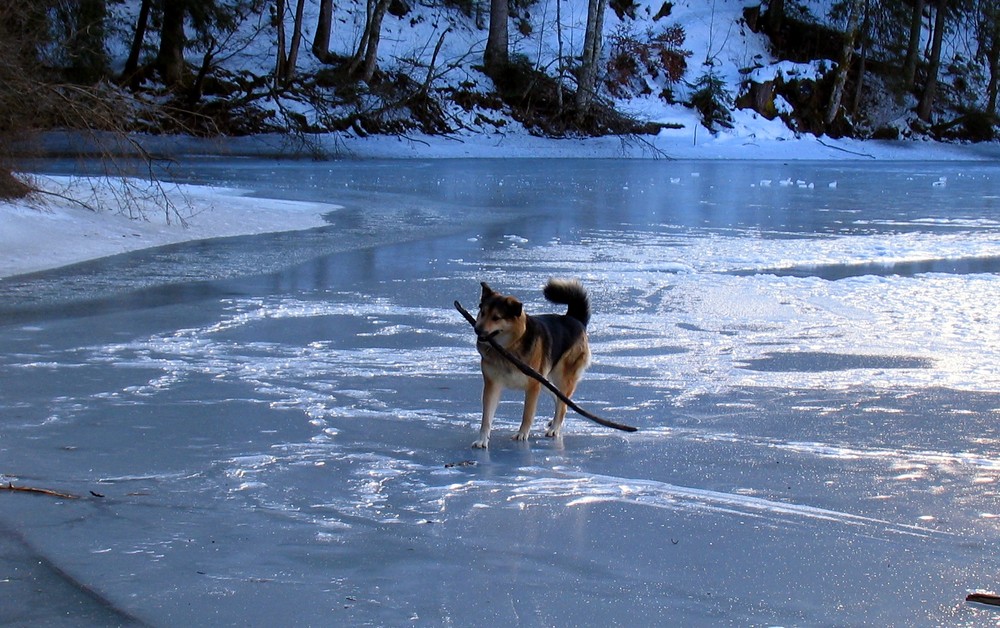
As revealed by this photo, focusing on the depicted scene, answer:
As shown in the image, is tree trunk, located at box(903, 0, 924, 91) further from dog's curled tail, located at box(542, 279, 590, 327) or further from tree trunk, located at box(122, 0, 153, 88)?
dog's curled tail, located at box(542, 279, 590, 327)

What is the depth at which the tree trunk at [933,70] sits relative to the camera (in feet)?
139

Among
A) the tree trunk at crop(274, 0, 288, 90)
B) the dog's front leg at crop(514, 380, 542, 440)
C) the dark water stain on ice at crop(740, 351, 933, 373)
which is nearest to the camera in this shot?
the dog's front leg at crop(514, 380, 542, 440)

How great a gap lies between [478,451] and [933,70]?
41921 mm

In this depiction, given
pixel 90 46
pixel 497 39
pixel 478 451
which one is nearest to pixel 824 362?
pixel 478 451

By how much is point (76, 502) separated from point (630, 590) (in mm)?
2029

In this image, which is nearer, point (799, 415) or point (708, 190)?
point (799, 415)

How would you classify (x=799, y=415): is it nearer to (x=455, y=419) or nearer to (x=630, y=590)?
(x=455, y=419)

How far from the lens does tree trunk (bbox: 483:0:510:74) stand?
3538 cm

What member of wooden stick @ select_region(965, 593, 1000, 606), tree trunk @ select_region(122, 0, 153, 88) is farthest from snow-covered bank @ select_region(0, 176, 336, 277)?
tree trunk @ select_region(122, 0, 153, 88)

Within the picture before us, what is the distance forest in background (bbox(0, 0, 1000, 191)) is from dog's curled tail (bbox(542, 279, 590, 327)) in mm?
14932

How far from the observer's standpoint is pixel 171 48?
1171 inches

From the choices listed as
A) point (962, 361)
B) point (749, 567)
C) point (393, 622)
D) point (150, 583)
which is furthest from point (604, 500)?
point (962, 361)

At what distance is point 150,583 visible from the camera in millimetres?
3430

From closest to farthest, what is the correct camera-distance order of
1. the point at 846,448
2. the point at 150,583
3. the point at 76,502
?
the point at 150,583 → the point at 76,502 → the point at 846,448
